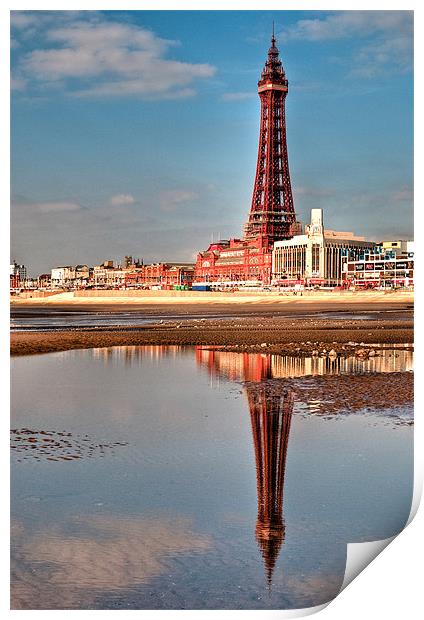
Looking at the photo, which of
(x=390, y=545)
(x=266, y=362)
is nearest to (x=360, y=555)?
(x=390, y=545)

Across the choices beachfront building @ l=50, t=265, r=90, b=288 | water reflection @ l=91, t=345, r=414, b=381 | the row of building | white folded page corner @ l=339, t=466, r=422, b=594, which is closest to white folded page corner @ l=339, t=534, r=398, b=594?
white folded page corner @ l=339, t=466, r=422, b=594

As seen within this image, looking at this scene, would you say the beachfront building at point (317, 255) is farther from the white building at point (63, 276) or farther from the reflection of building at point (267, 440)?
the reflection of building at point (267, 440)

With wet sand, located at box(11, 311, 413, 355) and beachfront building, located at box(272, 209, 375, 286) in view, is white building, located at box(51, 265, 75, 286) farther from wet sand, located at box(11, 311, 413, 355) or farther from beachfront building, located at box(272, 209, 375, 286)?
wet sand, located at box(11, 311, 413, 355)

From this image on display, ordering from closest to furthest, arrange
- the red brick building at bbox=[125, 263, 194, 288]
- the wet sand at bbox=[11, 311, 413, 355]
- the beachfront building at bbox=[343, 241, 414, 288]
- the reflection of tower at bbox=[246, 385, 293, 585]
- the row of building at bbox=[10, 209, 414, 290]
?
1. the reflection of tower at bbox=[246, 385, 293, 585]
2. the wet sand at bbox=[11, 311, 413, 355]
3. the beachfront building at bbox=[343, 241, 414, 288]
4. the row of building at bbox=[10, 209, 414, 290]
5. the red brick building at bbox=[125, 263, 194, 288]

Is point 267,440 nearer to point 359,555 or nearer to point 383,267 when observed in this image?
point 359,555

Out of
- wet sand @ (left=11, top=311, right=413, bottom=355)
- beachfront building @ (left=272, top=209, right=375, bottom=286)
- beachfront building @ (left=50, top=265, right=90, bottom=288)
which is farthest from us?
beachfront building @ (left=50, top=265, right=90, bottom=288)

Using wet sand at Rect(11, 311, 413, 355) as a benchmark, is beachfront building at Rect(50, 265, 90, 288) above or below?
above

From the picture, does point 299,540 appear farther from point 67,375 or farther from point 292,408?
point 67,375

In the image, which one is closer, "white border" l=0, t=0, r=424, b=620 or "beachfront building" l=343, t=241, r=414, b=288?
"white border" l=0, t=0, r=424, b=620
